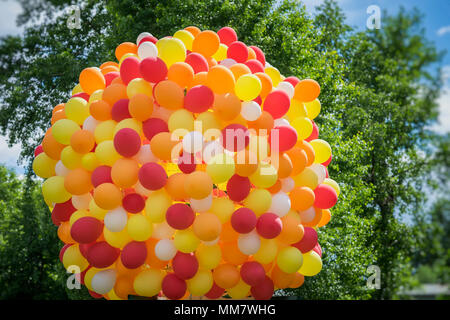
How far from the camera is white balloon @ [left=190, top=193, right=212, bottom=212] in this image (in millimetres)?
4254

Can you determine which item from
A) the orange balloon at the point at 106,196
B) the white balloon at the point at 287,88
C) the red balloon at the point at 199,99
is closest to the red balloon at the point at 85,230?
the orange balloon at the point at 106,196

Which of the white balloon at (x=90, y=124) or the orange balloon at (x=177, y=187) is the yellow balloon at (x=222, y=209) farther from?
the white balloon at (x=90, y=124)

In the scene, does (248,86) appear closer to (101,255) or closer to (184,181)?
(184,181)

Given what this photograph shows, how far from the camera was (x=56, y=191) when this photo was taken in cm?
486

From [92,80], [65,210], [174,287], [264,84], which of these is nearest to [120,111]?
[92,80]

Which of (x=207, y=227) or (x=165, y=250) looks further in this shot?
(x=165, y=250)

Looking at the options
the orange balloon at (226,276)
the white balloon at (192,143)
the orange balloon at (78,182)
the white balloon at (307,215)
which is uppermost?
the white balloon at (192,143)

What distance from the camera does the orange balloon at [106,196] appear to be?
424cm

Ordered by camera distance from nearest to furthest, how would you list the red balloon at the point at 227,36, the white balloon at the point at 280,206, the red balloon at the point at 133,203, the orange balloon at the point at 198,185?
the orange balloon at the point at 198,185
the red balloon at the point at 133,203
the white balloon at the point at 280,206
the red balloon at the point at 227,36

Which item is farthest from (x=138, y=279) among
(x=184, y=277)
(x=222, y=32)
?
(x=222, y=32)

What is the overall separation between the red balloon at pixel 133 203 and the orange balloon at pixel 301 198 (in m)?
1.73

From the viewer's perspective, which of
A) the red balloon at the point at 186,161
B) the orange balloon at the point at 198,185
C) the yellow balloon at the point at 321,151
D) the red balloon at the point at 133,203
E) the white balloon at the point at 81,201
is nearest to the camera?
the orange balloon at the point at 198,185

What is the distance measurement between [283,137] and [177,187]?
4.24 feet

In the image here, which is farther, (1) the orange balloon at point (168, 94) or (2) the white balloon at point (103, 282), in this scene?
(2) the white balloon at point (103, 282)
